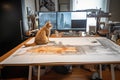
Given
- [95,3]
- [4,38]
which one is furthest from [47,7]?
[4,38]

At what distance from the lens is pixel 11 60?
1.03m

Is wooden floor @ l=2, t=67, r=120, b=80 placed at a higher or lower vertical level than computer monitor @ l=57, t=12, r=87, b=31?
lower

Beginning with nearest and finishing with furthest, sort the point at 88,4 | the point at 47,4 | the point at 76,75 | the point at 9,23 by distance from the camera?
1. the point at 9,23
2. the point at 76,75
3. the point at 47,4
4. the point at 88,4

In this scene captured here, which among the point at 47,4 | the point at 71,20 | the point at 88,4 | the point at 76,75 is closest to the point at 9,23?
the point at 71,20

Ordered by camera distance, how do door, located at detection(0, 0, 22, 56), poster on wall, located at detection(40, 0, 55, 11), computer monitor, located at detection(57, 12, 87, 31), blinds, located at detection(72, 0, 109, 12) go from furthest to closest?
1. blinds, located at detection(72, 0, 109, 12)
2. poster on wall, located at detection(40, 0, 55, 11)
3. computer monitor, located at detection(57, 12, 87, 31)
4. door, located at detection(0, 0, 22, 56)

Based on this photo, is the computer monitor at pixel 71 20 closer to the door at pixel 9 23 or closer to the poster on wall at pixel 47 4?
the door at pixel 9 23

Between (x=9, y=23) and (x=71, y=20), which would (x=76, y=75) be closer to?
(x=71, y=20)

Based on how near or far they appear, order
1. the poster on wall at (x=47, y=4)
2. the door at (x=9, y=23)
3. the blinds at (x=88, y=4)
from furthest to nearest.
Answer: the blinds at (x=88, y=4) → the poster on wall at (x=47, y=4) → the door at (x=9, y=23)

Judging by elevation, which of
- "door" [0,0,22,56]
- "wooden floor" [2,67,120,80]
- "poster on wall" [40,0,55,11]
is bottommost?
"wooden floor" [2,67,120,80]

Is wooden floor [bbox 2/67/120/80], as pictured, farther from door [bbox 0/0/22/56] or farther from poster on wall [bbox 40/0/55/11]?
poster on wall [bbox 40/0/55/11]

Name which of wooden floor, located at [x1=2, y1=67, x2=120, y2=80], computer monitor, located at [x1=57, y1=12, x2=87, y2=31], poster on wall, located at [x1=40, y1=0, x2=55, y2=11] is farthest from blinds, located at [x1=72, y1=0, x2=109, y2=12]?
wooden floor, located at [x1=2, y1=67, x2=120, y2=80]

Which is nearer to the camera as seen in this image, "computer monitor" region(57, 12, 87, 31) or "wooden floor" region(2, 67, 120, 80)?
"wooden floor" region(2, 67, 120, 80)

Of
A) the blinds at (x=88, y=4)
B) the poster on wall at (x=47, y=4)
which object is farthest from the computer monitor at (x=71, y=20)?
the blinds at (x=88, y=4)

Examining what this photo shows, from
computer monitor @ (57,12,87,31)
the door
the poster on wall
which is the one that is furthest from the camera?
the poster on wall
